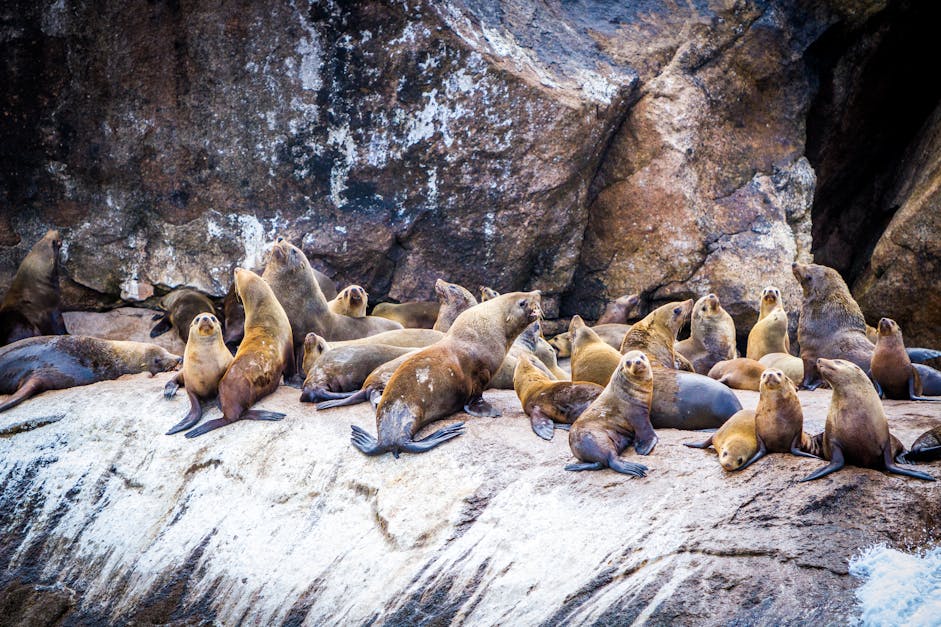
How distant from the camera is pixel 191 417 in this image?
6164 mm

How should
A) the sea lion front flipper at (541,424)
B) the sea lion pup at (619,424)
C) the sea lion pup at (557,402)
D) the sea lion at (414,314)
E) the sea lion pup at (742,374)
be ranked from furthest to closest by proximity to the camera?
the sea lion at (414,314), the sea lion pup at (742,374), the sea lion pup at (557,402), the sea lion front flipper at (541,424), the sea lion pup at (619,424)

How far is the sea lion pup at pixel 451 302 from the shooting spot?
8336 millimetres

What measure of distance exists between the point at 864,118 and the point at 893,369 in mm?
5748

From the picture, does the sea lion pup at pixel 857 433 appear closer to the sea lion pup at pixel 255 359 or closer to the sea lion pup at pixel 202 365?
the sea lion pup at pixel 255 359

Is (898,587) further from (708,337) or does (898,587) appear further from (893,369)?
(708,337)

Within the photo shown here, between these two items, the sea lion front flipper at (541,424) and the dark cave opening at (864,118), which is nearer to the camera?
the sea lion front flipper at (541,424)

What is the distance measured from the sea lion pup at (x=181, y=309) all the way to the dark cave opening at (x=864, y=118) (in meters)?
7.26

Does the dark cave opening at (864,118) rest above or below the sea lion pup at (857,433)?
above

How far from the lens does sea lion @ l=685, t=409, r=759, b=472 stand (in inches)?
177

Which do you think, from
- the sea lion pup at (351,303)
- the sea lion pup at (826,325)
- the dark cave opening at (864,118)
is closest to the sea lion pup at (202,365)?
the sea lion pup at (351,303)

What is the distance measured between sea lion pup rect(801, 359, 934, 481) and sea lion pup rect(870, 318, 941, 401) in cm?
207

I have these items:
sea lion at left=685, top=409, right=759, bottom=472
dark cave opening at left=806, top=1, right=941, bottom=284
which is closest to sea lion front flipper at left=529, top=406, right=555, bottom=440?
sea lion at left=685, top=409, right=759, bottom=472

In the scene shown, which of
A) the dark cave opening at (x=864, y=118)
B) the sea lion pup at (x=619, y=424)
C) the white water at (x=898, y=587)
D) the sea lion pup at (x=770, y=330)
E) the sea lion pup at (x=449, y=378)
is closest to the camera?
the white water at (x=898, y=587)

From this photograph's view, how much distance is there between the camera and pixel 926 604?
3.39 m
